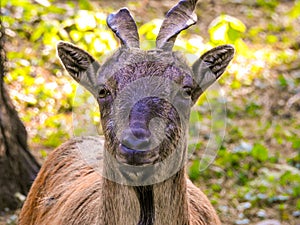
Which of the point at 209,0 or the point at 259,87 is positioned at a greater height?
the point at 209,0

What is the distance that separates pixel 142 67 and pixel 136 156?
1.98ft

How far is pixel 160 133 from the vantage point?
4316mm

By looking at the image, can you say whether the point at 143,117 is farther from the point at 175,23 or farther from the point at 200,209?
the point at 200,209

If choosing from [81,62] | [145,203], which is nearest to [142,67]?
[81,62]

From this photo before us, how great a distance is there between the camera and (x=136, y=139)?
4.05 m

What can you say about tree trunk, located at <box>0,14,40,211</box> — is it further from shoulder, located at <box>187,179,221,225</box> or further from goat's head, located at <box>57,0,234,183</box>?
goat's head, located at <box>57,0,234,183</box>

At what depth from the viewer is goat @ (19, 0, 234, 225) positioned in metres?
4.29

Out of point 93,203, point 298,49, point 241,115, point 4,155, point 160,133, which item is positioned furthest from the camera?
point 298,49

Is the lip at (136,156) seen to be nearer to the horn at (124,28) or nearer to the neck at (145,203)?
the neck at (145,203)

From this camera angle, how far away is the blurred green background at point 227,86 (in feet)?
27.0

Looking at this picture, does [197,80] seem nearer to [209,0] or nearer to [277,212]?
[277,212]

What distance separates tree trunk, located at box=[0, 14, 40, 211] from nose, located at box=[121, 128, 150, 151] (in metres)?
3.65

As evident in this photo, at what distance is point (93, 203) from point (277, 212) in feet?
10.8

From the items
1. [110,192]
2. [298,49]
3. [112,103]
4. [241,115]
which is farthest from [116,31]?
[298,49]
